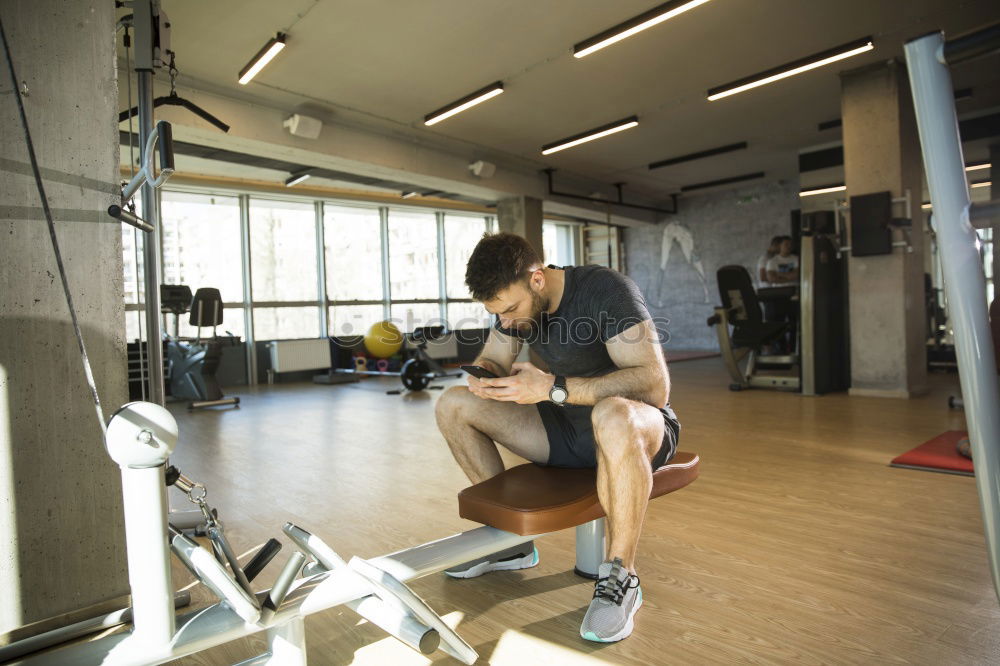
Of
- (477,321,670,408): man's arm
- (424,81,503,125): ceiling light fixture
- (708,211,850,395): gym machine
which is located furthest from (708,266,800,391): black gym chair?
(477,321,670,408): man's arm

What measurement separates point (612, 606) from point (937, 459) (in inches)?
83.8

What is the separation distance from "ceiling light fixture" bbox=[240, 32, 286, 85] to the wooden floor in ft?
8.93

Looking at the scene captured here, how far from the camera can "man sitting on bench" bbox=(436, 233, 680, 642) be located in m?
1.38

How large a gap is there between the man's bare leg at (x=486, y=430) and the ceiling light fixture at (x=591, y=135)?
17.8 feet

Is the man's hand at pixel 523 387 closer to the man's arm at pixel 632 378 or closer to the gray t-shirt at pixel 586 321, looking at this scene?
the man's arm at pixel 632 378

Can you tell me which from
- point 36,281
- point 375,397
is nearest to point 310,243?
point 375,397

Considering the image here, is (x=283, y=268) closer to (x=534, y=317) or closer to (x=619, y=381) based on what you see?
(x=534, y=317)

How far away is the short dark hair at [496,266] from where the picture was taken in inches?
60.7

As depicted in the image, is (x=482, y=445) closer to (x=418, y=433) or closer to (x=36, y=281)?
(x=36, y=281)

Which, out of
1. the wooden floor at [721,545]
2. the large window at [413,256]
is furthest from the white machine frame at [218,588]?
the large window at [413,256]

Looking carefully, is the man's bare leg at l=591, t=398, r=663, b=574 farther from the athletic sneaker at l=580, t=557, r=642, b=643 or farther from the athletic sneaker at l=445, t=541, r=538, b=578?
the athletic sneaker at l=445, t=541, r=538, b=578

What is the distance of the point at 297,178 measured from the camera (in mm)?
7262

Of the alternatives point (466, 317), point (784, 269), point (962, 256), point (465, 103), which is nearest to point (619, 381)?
point (962, 256)

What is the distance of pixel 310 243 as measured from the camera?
28.3 feet
